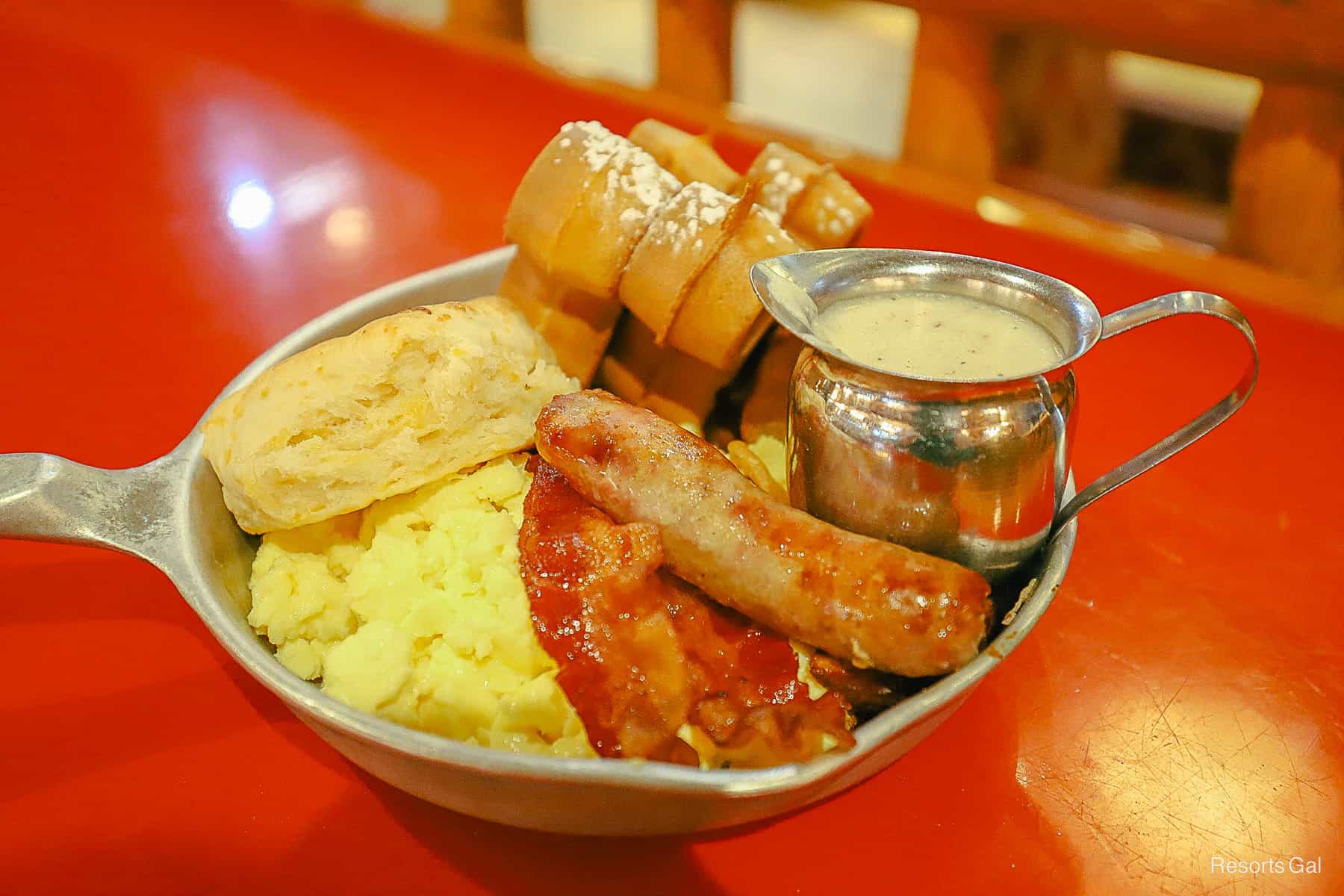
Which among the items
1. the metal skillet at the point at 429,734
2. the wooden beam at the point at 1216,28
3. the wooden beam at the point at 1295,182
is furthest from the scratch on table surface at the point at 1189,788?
the wooden beam at the point at 1216,28

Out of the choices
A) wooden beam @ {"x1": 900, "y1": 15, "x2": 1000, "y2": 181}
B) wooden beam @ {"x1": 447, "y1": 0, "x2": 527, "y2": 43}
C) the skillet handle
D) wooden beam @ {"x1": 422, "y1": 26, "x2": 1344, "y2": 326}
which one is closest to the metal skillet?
the skillet handle

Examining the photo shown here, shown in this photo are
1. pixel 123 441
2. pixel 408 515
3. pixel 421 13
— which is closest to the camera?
pixel 408 515

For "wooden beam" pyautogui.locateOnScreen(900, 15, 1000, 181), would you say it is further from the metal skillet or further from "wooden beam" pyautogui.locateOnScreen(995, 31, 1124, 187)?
the metal skillet

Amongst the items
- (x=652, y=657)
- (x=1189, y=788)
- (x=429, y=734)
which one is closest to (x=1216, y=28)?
(x=1189, y=788)

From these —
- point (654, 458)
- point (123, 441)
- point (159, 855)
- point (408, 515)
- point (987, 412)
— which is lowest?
point (159, 855)

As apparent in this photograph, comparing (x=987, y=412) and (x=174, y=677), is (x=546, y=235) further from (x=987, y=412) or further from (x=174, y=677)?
(x=174, y=677)

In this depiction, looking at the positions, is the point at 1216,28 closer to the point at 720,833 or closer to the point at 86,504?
the point at 720,833

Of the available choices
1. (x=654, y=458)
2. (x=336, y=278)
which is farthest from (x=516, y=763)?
(x=336, y=278)
